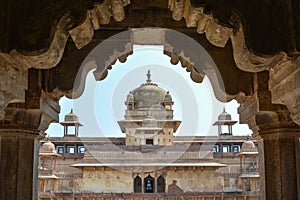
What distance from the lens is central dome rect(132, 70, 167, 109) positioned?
3356cm

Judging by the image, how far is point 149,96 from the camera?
34.3 meters

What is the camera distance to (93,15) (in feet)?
10.2

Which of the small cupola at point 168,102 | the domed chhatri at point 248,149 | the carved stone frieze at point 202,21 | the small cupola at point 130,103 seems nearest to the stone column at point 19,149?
the carved stone frieze at point 202,21

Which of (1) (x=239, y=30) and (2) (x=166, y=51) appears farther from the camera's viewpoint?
(2) (x=166, y=51)

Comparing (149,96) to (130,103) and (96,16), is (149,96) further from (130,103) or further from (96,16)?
(96,16)

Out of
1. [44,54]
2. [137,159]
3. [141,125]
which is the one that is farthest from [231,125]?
[44,54]

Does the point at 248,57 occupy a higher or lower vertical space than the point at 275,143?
higher

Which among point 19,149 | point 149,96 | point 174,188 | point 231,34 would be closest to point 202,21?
point 231,34

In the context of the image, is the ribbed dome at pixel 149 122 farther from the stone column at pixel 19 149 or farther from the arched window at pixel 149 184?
the stone column at pixel 19 149

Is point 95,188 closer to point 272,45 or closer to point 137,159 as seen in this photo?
point 137,159

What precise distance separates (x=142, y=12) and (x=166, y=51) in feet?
2.64

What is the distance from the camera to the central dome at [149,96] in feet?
110

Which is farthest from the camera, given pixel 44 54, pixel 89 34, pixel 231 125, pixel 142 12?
pixel 231 125

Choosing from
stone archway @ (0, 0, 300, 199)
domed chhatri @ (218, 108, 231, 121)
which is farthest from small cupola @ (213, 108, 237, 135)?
stone archway @ (0, 0, 300, 199)
